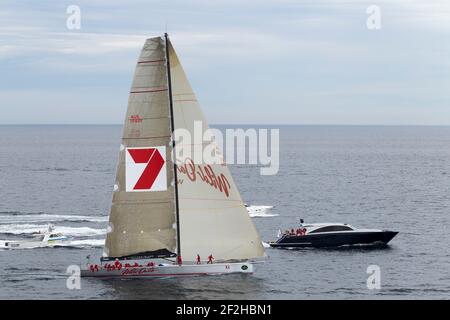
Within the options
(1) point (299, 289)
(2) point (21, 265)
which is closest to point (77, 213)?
(2) point (21, 265)

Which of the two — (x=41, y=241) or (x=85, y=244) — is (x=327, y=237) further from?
(x=41, y=241)

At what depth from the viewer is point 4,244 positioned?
77.2 m

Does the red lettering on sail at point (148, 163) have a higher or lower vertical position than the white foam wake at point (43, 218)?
higher

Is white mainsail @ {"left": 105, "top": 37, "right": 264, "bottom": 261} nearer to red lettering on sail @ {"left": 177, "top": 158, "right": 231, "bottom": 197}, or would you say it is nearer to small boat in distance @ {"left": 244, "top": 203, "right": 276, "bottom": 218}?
red lettering on sail @ {"left": 177, "top": 158, "right": 231, "bottom": 197}

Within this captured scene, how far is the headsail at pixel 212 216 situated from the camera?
57.9 m

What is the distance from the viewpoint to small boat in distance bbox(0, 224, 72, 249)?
77000 millimetres

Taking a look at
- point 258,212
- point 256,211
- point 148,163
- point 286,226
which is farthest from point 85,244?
point 258,212

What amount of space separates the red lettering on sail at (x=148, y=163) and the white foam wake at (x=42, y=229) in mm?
29339

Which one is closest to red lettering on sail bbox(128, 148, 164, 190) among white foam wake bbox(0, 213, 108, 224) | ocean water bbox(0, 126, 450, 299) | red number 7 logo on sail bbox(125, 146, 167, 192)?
red number 7 logo on sail bbox(125, 146, 167, 192)

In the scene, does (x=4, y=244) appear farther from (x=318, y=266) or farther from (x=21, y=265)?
(x=318, y=266)

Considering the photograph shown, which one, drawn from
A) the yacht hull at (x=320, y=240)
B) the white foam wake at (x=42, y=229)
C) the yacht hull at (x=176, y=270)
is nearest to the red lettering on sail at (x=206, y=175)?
the yacht hull at (x=176, y=270)

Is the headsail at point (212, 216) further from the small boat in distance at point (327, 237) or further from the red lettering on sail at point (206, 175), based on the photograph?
the small boat in distance at point (327, 237)

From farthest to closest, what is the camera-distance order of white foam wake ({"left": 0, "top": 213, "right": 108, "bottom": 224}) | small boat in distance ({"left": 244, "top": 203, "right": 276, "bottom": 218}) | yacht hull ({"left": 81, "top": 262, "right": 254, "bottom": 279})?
1. small boat in distance ({"left": 244, "top": 203, "right": 276, "bottom": 218})
2. white foam wake ({"left": 0, "top": 213, "right": 108, "bottom": 224})
3. yacht hull ({"left": 81, "top": 262, "right": 254, "bottom": 279})

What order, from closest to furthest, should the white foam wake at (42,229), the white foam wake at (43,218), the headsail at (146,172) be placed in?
the headsail at (146,172), the white foam wake at (42,229), the white foam wake at (43,218)
